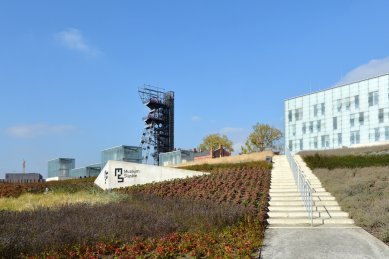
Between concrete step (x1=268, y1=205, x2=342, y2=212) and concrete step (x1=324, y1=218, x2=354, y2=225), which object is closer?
concrete step (x1=324, y1=218, x2=354, y2=225)

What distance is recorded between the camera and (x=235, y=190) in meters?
18.0

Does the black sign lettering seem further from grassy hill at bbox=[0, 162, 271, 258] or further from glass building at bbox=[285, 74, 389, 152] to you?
glass building at bbox=[285, 74, 389, 152]

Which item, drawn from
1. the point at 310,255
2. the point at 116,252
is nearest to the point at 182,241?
the point at 116,252

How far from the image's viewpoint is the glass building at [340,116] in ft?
186

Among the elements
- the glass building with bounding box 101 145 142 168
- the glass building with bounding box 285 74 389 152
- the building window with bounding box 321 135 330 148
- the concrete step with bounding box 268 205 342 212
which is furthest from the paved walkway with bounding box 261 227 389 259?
the building window with bounding box 321 135 330 148

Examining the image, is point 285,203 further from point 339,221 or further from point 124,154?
point 124,154

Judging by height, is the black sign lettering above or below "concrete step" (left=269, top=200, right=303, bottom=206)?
above

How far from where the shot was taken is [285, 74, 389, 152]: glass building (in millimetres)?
56719

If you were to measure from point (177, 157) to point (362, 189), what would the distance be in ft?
137

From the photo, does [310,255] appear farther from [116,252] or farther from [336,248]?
[116,252]

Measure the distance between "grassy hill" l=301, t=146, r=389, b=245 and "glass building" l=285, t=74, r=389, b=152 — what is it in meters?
28.7

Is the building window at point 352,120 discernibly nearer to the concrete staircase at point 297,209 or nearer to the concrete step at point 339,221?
the concrete staircase at point 297,209

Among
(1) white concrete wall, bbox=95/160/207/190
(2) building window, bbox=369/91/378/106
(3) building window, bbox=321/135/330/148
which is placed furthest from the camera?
(3) building window, bbox=321/135/330/148

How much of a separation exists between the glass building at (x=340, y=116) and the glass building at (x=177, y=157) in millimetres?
21461
